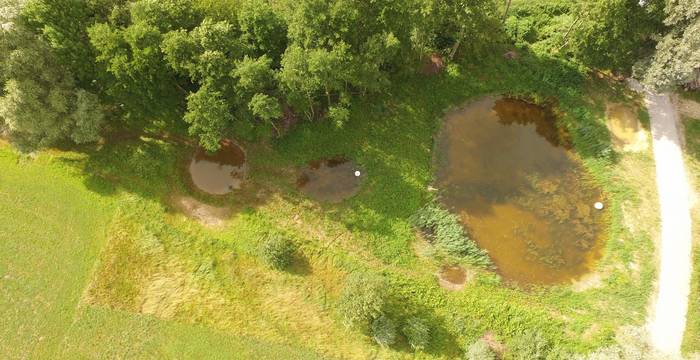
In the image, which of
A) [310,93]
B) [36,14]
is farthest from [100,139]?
[310,93]

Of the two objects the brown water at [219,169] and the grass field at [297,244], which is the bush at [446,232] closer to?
the grass field at [297,244]

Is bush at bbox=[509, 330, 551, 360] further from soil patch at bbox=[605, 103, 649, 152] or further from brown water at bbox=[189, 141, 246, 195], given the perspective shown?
brown water at bbox=[189, 141, 246, 195]

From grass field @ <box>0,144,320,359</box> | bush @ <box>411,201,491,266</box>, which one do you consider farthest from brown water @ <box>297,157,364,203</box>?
grass field @ <box>0,144,320,359</box>

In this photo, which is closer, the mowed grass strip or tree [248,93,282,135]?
tree [248,93,282,135]

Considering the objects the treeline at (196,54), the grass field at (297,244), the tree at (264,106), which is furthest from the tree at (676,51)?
the tree at (264,106)

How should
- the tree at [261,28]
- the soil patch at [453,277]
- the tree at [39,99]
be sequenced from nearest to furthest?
the tree at [39,99]
the tree at [261,28]
the soil patch at [453,277]

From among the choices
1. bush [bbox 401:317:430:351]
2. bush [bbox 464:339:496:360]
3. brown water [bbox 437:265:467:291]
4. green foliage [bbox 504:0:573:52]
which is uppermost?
green foliage [bbox 504:0:573:52]
